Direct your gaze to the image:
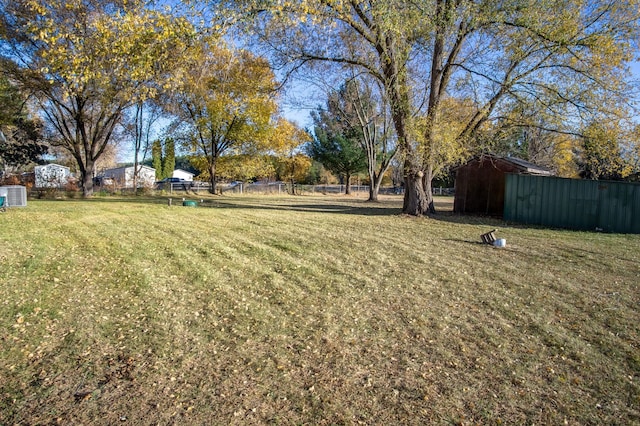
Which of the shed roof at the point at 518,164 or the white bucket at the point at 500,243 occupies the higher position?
the shed roof at the point at 518,164

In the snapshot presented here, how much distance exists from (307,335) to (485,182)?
50.9 feet

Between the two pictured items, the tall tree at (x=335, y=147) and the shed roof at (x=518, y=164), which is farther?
the tall tree at (x=335, y=147)

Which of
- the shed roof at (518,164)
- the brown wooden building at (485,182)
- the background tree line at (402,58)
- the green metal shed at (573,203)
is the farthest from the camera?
the brown wooden building at (485,182)

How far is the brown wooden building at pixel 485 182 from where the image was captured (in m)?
16.7

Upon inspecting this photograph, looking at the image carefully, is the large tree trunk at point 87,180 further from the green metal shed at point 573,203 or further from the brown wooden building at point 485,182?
the green metal shed at point 573,203

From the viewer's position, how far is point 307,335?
4043 mm

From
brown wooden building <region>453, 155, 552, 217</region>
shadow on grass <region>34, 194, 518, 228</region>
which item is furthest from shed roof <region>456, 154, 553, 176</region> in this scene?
shadow on grass <region>34, 194, 518, 228</region>

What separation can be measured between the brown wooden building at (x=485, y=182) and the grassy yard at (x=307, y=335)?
30.8 ft

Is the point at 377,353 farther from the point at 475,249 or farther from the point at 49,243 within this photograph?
the point at 49,243

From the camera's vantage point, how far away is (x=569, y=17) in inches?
461

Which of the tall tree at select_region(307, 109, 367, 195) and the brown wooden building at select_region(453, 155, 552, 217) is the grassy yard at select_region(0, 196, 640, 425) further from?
the tall tree at select_region(307, 109, 367, 195)

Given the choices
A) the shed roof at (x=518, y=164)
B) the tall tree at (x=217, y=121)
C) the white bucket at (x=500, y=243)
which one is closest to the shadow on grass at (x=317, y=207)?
the shed roof at (x=518, y=164)

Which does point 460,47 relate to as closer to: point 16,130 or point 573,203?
point 573,203

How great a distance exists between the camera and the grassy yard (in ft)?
9.43
